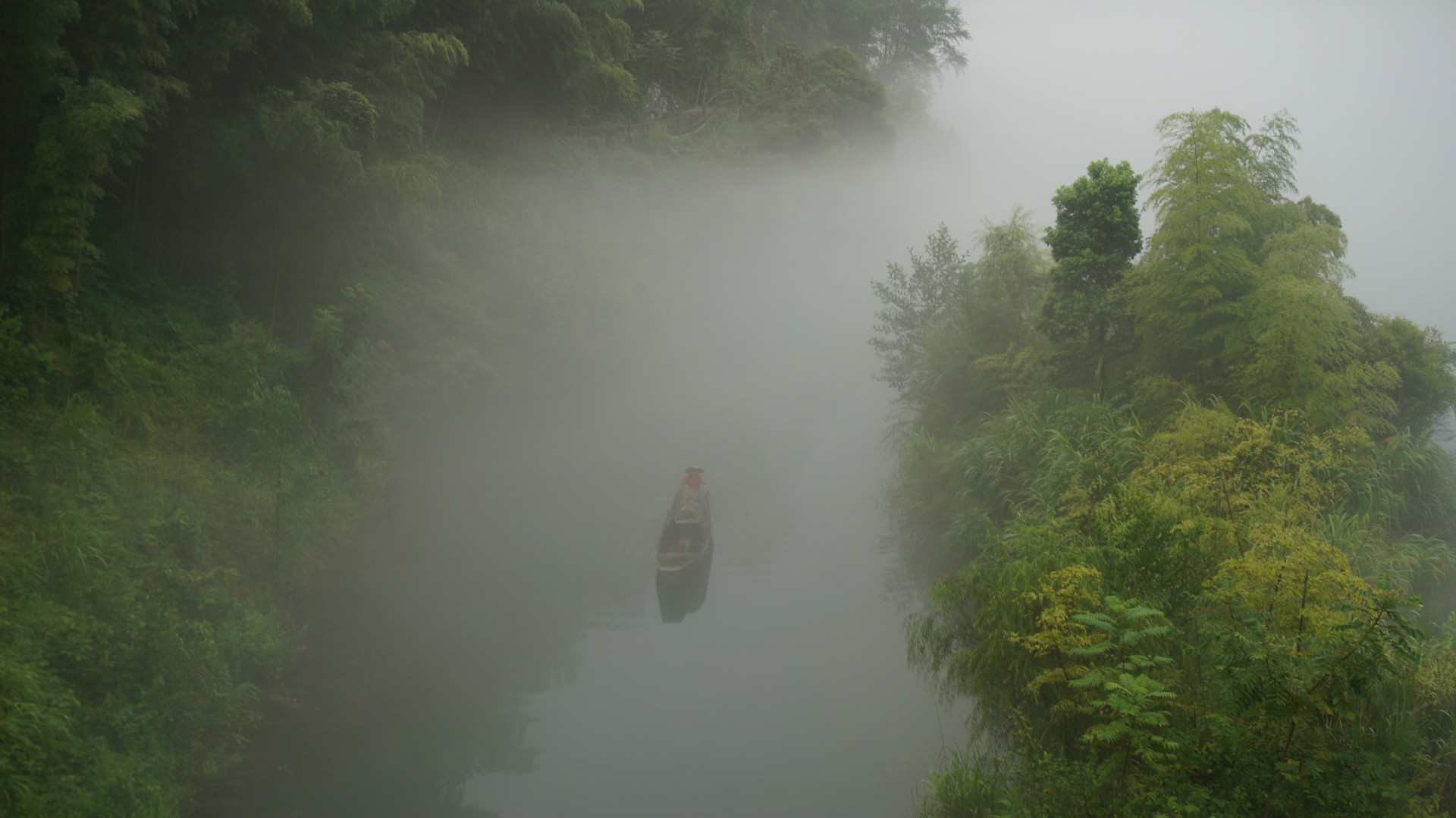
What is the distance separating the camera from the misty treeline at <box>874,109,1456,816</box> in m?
5.01

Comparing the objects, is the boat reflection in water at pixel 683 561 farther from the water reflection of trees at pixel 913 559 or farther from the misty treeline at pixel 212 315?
the misty treeline at pixel 212 315

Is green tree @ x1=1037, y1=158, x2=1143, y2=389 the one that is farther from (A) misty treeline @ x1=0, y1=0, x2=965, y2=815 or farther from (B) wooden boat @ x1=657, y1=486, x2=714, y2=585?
(A) misty treeline @ x1=0, y1=0, x2=965, y2=815

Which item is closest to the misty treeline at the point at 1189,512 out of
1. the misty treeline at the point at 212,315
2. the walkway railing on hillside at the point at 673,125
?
the misty treeline at the point at 212,315

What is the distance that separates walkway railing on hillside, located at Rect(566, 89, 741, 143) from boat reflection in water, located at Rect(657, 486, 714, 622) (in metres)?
17.3

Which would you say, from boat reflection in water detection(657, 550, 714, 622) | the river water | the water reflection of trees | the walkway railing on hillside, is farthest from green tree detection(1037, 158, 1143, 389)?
the walkway railing on hillside

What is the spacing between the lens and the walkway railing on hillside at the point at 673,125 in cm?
2847

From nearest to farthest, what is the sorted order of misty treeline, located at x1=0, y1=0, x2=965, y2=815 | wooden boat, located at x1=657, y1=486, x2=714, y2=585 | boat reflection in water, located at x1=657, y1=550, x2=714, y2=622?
misty treeline, located at x1=0, y1=0, x2=965, y2=815 → boat reflection in water, located at x1=657, y1=550, x2=714, y2=622 → wooden boat, located at x1=657, y1=486, x2=714, y2=585

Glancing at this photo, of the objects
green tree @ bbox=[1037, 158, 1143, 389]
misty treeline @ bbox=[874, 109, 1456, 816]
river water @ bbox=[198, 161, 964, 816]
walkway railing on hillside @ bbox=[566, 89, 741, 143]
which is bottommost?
river water @ bbox=[198, 161, 964, 816]

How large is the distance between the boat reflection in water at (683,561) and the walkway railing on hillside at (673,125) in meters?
17.3

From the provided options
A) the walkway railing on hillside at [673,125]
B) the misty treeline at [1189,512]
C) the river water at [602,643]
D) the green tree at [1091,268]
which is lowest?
the river water at [602,643]

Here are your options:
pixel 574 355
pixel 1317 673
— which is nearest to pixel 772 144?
pixel 574 355

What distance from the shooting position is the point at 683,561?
14.0 metres

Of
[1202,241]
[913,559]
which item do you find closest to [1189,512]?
[1202,241]

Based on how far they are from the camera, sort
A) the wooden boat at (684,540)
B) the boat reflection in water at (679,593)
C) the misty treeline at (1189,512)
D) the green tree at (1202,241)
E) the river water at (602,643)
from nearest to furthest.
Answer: the misty treeline at (1189,512)
the river water at (602,643)
the green tree at (1202,241)
the boat reflection in water at (679,593)
the wooden boat at (684,540)
